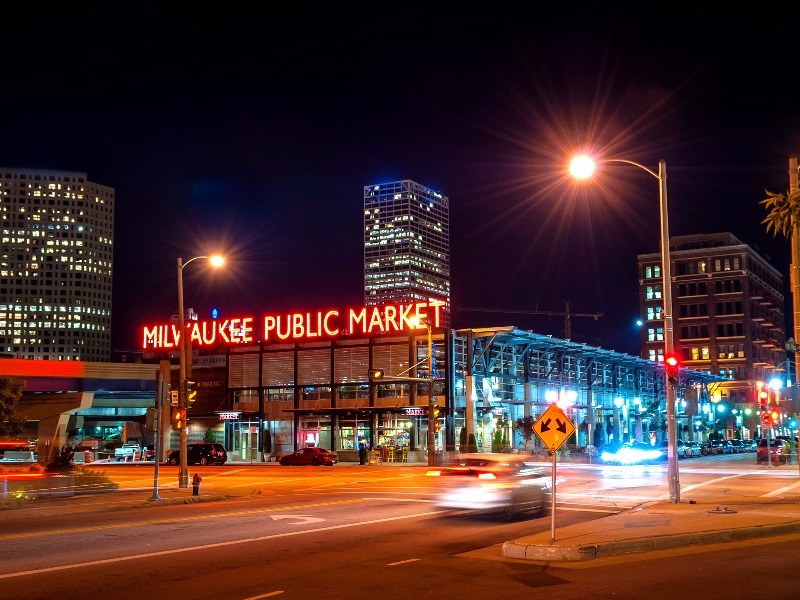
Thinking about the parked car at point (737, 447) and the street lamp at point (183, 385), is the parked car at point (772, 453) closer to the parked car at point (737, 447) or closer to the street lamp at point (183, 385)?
the parked car at point (737, 447)

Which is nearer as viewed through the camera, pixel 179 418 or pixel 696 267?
pixel 179 418

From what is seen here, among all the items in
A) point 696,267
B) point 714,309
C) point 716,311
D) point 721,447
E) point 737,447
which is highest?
point 696,267

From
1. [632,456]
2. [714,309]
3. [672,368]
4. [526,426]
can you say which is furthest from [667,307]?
[714,309]

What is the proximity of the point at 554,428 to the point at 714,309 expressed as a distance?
135 meters

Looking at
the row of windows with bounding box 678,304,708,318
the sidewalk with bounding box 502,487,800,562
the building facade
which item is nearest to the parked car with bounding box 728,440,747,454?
the building facade

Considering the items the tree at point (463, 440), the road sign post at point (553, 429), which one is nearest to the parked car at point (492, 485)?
the road sign post at point (553, 429)

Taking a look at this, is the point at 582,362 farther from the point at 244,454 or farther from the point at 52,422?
the point at 52,422

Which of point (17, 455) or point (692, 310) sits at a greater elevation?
point (692, 310)

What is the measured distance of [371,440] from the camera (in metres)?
67.2

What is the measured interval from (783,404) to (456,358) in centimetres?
3868

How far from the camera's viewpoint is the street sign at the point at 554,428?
14.9 meters

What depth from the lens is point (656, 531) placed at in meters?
16.2

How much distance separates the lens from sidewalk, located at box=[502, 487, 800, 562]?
14312mm

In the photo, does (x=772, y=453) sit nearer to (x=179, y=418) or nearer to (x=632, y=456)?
(x=632, y=456)
